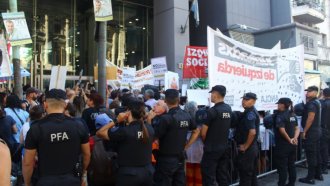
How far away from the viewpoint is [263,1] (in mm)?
24578

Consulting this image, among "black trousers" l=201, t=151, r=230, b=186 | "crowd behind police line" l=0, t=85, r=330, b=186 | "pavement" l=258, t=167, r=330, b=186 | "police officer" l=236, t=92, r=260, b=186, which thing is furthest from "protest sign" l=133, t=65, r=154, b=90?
"black trousers" l=201, t=151, r=230, b=186

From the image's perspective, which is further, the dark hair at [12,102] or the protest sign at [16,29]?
the protest sign at [16,29]

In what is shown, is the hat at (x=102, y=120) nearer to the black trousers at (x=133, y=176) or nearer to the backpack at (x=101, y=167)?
the backpack at (x=101, y=167)

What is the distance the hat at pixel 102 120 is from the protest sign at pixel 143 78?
6811 millimetres

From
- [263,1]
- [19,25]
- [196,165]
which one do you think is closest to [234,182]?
[196,165]

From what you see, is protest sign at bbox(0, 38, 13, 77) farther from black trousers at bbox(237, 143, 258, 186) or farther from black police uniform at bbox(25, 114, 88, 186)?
black trousers at bbox(237, 143, 258, 186)

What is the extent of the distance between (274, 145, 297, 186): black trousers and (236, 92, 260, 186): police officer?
2.56 ft

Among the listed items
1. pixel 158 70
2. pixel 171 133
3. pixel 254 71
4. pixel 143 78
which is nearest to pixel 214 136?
pixel 171 133

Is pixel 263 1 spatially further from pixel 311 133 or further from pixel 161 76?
pixel 311 133

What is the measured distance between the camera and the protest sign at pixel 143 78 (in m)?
12.5

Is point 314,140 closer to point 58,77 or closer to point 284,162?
point 284,162

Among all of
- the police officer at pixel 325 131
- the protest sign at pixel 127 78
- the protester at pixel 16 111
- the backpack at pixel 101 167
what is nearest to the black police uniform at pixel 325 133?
the police officer at pixel 325 131

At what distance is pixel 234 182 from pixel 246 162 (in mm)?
1421

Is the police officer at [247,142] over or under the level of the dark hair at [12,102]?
under
